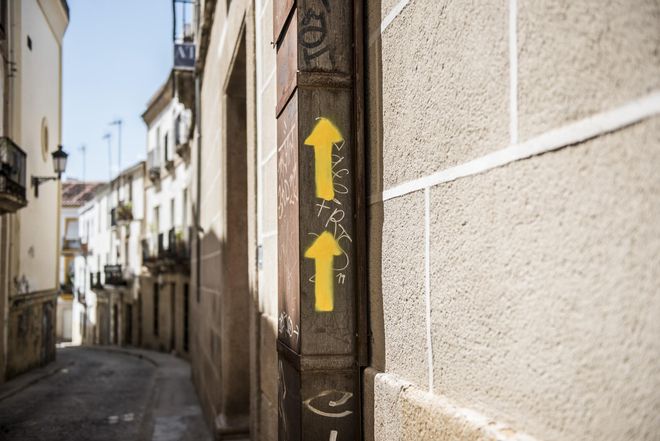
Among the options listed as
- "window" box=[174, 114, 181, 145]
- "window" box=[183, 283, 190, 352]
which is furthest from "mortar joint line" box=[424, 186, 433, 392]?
"window" box=[174, 114, 181, 145]

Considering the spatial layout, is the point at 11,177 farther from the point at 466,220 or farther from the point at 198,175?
the point at 466,220

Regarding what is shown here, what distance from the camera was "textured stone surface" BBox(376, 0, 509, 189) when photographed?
4.53 ft

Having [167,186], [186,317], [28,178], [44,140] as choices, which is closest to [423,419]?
[28,178]

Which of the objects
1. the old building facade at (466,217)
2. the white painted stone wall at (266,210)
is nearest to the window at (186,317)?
the white painted stone wall at (266,210)

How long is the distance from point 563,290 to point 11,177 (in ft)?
48.9

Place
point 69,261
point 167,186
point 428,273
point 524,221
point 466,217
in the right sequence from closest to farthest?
point 524,221, point 466,217, point 428,273, point 167,186, point 69,261

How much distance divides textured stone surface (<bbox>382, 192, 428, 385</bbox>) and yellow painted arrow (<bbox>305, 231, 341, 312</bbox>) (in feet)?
0.72

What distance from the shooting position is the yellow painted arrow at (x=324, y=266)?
2260 mm

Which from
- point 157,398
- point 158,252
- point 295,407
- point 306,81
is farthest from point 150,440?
point 158,252

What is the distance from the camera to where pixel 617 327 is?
100 cm

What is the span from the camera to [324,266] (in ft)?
7.45

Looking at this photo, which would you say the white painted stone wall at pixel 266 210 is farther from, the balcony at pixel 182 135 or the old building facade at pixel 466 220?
the balcony at pixel 182 135

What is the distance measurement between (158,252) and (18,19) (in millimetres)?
11169

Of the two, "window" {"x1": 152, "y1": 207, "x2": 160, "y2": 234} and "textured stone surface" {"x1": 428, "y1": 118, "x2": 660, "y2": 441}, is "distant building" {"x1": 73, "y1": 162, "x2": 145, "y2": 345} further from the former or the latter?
"textured stone surface" {"x1": 428, "y1": 118, "x2": 660, "y2": 441}
